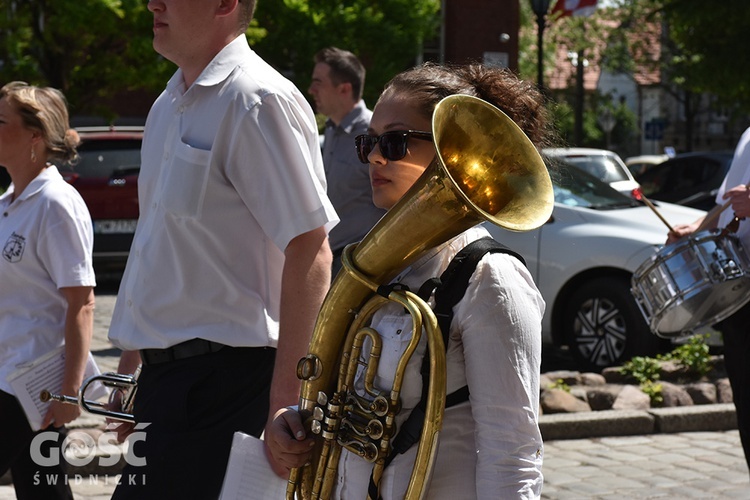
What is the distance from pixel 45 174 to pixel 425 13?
25.3 meters

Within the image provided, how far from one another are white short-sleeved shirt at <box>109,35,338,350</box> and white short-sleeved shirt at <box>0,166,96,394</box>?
43.9 inches

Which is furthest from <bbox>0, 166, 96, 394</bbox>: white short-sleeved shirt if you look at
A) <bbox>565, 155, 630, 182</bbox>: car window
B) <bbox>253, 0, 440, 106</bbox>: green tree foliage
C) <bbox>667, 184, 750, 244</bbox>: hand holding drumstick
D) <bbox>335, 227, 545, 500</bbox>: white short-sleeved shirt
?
<bbox>253, 0, 440, 106</bbox>: green tree foliage

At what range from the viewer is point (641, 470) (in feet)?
20.8

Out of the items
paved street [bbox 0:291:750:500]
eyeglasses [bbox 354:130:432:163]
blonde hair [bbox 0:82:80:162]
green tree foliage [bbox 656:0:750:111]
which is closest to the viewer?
eyeglasses [bbox 354:130:432:163]

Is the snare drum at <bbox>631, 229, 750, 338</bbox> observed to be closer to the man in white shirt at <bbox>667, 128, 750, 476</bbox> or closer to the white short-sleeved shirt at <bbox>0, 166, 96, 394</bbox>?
the man in white shirt at <bbox>667, 128, 750, 476</bbox>

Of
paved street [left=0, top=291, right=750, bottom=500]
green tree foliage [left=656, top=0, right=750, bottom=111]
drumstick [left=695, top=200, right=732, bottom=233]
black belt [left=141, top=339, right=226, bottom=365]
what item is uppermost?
green tree foliage [left=656, top=0, right=750, bottom=111]

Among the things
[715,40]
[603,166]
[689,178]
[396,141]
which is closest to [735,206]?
[396,141]

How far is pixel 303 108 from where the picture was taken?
3084 mm

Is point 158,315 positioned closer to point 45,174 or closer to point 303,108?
point 303,108

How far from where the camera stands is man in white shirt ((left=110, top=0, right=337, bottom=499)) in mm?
2963

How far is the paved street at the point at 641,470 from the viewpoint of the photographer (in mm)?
5855

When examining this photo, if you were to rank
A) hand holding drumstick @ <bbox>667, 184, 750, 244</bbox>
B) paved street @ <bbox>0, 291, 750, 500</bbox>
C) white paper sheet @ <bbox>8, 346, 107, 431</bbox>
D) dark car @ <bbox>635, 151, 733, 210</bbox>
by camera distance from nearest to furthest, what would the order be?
white paper sheet @ <bbox>8, 346, 107, 431</bbox>
hand holding drumstick @ <bbox>667, 184, 750, 244</bbox>
paved street @ <bbox>0, 291, 750, 500</bbox>
dark car @ <bbox>635, 151, 733, 210</bbox>

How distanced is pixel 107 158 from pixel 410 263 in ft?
38.8

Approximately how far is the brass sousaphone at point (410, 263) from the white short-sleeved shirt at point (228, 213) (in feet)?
1.87
